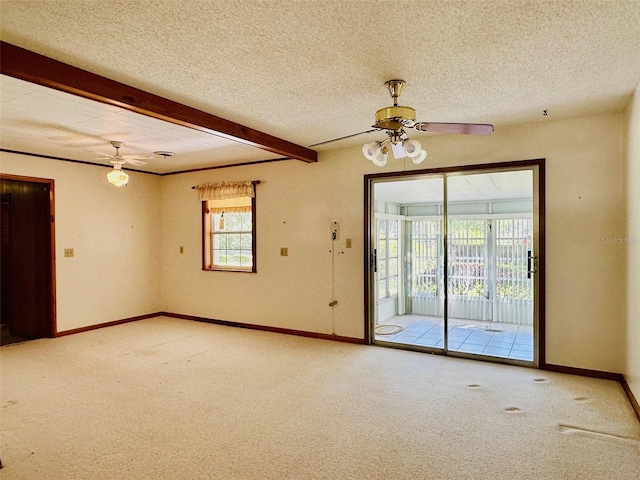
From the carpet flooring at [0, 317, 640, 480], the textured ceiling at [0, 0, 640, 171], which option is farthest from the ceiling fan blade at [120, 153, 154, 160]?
the carpet flooring at [0, 317, 640, 480]

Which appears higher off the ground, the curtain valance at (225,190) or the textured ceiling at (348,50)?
the textured ceiling at (348,50)

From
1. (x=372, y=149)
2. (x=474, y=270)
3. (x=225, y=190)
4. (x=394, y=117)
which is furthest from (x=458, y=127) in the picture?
(x=474, y=270)

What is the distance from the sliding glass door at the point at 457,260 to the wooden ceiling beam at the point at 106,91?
2.54 metres

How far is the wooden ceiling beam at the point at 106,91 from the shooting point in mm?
2283

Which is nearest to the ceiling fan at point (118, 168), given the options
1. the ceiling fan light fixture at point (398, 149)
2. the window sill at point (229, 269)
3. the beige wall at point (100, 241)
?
the beige wall at point (100, 241)

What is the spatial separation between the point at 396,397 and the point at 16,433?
8.81ft

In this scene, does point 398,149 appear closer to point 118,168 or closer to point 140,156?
point 118,168

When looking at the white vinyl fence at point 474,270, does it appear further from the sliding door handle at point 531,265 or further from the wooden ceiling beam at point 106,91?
the wooden ceiling beam at point 106,91

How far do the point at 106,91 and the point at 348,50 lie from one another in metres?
1.66

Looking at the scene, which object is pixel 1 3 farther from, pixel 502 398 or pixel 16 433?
pixel 502 398

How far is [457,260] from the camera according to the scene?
22.2 feet

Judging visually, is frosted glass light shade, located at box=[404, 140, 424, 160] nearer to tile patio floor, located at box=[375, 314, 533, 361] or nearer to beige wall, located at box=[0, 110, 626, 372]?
beige wall, located at box=[0, 110, 626, 372]

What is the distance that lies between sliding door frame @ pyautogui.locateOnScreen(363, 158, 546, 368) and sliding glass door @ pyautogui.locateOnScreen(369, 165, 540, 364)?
0.64 m

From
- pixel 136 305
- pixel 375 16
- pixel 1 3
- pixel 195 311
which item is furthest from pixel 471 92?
pixel 136 305
